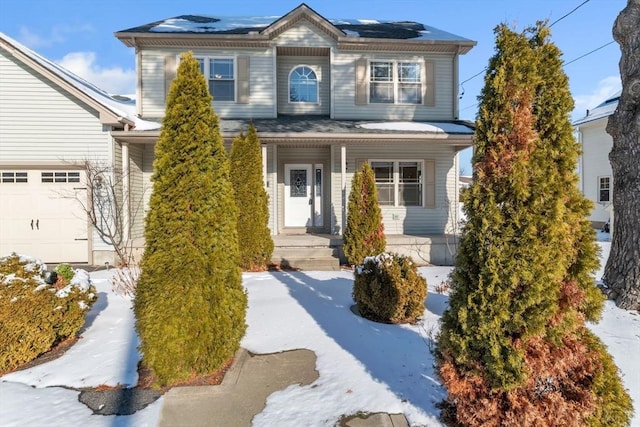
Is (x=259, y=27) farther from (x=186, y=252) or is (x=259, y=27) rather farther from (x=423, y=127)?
(x=186, y=252)

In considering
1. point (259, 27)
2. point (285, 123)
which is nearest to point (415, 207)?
point (285, 123)

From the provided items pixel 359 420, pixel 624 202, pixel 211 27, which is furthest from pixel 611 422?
pixel 211 27

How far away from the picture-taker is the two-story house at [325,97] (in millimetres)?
9727

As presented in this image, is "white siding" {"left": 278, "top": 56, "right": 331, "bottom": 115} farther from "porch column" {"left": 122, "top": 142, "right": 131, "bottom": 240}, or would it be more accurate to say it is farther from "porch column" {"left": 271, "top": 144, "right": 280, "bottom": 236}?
"porch column" {"left": 122, "top": 142, "right": 131, "bottom": 240}

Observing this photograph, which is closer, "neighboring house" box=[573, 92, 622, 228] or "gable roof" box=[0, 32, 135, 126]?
"gable roof" box=[0, 32, 135, 126]

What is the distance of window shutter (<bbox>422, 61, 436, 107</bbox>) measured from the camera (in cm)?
1025

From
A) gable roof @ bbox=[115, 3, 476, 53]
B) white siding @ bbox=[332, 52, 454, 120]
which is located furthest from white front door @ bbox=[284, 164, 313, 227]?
gable roof @ bbox=[115, 3, 476, 53]

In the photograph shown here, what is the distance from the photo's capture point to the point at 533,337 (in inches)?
87.0

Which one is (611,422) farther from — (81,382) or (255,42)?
(255,42)

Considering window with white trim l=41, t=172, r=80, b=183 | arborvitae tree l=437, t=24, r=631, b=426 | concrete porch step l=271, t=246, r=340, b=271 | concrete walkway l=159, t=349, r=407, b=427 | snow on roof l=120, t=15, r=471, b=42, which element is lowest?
concrete walkway l=159, t=349, r=407, b=427

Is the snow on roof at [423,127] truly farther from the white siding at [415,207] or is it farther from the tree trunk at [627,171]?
the tree trunk at [627,171]

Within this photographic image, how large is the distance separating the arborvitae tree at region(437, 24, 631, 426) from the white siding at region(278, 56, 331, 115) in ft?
27.9

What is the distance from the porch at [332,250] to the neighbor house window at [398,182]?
1.50m

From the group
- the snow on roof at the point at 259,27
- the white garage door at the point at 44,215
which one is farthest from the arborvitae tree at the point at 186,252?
the snow on roof at the point at 259,27
